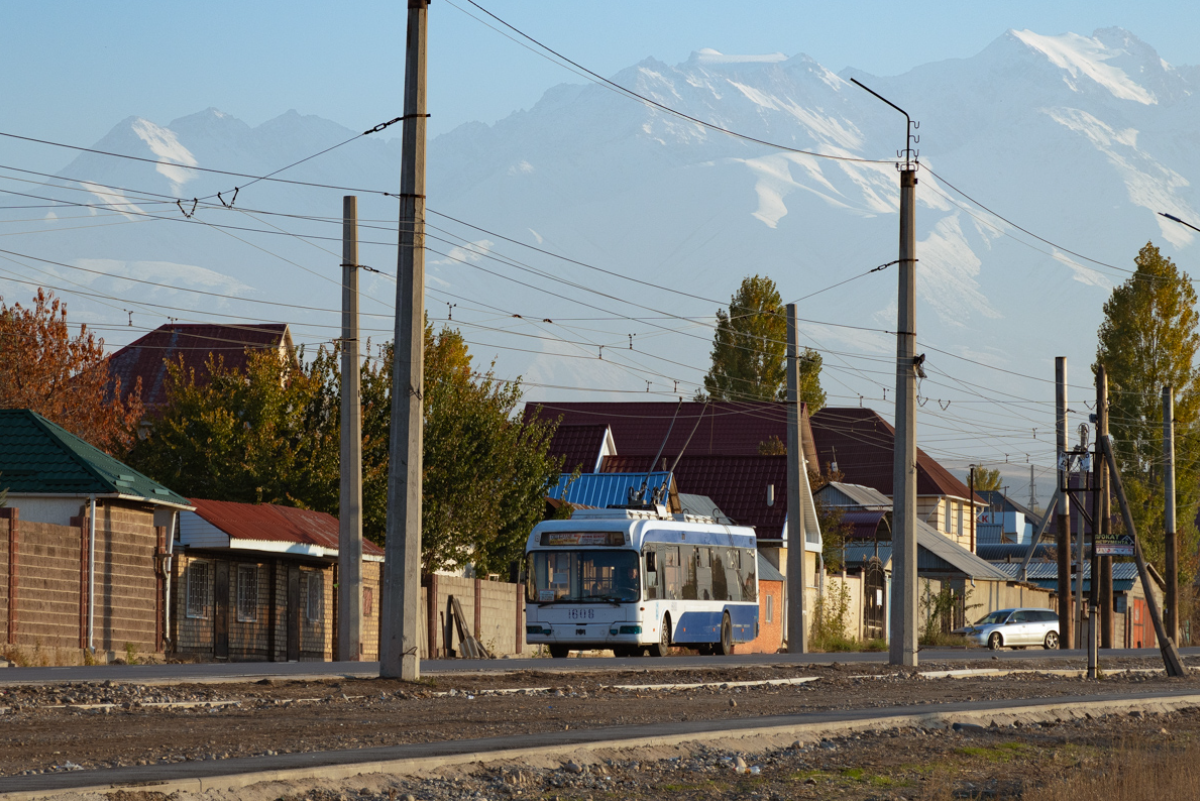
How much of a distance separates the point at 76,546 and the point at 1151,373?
2139 inches

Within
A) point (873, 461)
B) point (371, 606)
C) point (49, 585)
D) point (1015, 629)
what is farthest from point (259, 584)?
point (873, 461)

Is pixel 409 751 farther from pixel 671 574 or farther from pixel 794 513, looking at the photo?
pixel 794 513

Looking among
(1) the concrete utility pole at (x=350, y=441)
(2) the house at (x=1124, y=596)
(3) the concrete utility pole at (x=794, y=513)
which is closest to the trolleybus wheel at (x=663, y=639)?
(3) the concrete utility pole at (x=794, y=513)

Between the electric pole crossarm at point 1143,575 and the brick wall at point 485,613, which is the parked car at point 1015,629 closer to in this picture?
the brick wall at point 485,613

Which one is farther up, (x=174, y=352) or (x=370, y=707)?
(x=174, y=352)

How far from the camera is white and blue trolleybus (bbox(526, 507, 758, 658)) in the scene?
3503 cm

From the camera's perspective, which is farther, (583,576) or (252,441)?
(252,441)

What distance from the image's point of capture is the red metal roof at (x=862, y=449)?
86750 mm

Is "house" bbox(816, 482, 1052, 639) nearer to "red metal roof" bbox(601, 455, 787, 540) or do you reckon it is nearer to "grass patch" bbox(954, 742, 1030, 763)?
"red metal roof" bbox(601, 455, 787, 540)

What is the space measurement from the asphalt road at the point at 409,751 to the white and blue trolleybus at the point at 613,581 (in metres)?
15.9

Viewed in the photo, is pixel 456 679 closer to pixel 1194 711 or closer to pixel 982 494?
pixel 1194 711

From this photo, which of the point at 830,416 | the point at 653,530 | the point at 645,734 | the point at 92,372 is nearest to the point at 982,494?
the point at 830,416

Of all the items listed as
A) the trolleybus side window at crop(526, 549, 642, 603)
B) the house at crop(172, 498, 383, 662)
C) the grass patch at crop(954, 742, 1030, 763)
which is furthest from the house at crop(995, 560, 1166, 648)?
the grass patch at crop(954, 742, 1030, 763)

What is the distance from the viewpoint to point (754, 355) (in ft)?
264
